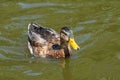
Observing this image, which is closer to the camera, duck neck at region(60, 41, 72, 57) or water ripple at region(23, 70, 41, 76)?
water ripple at region(23, 70, 41, 76)

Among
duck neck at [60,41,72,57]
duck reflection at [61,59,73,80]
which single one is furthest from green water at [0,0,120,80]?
duck neck at [60,41,72,57]

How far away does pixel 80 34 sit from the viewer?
Answer: 47.3 ft

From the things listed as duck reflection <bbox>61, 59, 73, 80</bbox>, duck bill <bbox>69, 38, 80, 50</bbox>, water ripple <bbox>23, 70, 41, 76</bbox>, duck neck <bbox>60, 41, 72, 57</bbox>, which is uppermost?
duck bill <bbox>69, 38, 80, 50</bbox>

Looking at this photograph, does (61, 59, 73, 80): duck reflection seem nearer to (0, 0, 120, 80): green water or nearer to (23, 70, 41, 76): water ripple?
(0, 0, 120, 80): green water

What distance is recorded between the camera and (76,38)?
14227mm

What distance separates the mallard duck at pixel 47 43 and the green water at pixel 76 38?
0.19 metres

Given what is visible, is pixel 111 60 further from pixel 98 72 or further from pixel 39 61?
pixel 39 61

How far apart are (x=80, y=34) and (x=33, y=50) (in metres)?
1.43

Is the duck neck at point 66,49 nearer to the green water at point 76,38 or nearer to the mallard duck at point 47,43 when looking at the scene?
the mallard duck at point 47,43

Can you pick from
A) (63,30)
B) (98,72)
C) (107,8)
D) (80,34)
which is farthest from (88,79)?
(107,8)

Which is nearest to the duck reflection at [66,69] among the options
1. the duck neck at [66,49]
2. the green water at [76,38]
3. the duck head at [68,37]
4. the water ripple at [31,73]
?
the green water at [76,38]

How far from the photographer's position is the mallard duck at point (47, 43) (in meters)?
13.4

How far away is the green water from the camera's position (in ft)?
41.1

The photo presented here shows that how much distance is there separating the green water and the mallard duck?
0.19 metres
